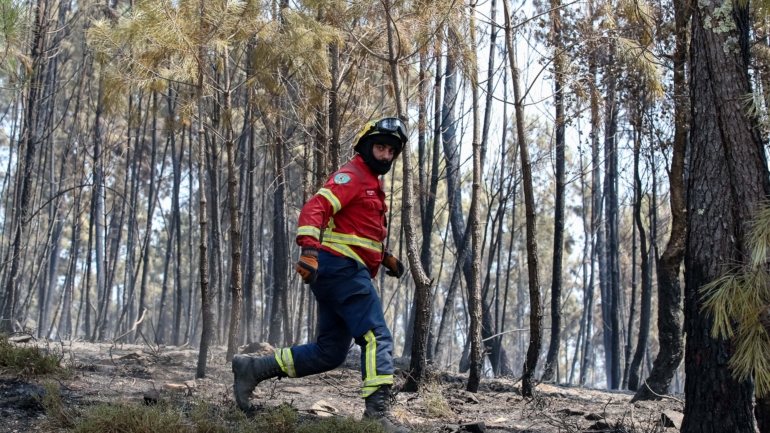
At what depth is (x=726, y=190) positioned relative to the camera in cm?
399

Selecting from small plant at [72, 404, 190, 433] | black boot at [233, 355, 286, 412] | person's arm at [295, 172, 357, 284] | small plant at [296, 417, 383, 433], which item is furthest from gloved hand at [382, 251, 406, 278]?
small plant at [72, 404, 190, 433]

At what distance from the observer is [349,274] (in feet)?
14.9

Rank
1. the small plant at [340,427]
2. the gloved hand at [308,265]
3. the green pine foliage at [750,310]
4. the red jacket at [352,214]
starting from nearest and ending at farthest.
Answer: the green pine foliage at [750,310]
the small plant at [340,427]
the gloved hand at [308,265]
the red jacket at [352,214]

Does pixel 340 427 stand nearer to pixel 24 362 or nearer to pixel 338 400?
pixel 338 400

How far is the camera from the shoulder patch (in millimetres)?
4559

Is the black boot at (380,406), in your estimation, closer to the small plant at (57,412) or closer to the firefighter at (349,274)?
the firefighter at (349,274)

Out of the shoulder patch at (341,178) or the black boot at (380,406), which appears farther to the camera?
the shoulder patch at (341,178)

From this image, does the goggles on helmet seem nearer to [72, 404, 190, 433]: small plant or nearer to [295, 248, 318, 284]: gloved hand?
[295, 248, 318, 284]: gloved hand

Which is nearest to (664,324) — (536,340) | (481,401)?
(536,340)

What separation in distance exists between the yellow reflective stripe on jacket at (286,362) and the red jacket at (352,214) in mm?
723

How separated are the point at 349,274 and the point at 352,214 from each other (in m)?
0.37

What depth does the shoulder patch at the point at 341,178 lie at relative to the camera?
4.56 m

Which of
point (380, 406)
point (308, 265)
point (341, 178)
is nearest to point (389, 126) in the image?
point (341, 178)

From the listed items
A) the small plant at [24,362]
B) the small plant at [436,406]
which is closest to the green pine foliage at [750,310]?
the small plant at [436,406]
